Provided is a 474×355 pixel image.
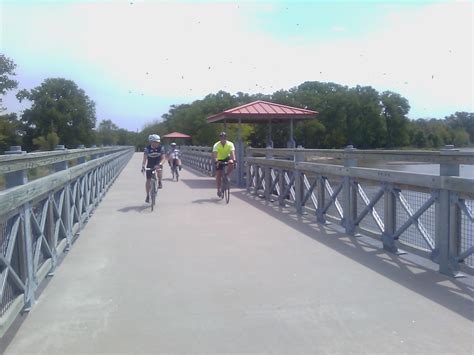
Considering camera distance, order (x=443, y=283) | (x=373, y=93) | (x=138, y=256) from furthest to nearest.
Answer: (x=373, y=93)
(x=138, y=256)
(x=443, y=283)

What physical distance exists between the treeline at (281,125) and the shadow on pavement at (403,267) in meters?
2.52

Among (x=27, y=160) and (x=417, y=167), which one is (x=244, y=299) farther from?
(x=417, y=167)

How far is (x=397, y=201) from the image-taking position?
22.1ft

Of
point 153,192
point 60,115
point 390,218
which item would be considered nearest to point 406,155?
point 390,218

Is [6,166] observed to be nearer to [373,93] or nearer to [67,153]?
[67,153]

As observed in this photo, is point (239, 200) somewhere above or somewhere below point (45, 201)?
below

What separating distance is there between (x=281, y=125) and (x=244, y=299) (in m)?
18.7

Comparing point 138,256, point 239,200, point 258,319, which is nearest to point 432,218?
point 258,319

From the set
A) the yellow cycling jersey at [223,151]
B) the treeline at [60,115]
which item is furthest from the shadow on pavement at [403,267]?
the treeline at [60,115]

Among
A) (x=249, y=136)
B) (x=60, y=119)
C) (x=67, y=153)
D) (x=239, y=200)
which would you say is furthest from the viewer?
(x=60, y=119)

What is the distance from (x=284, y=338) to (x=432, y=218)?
2750 millimetres

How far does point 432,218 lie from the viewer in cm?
600

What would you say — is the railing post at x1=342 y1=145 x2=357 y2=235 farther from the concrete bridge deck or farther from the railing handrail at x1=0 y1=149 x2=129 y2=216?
the railing handrail at x1=0 y1=149 x2=129 y2=216

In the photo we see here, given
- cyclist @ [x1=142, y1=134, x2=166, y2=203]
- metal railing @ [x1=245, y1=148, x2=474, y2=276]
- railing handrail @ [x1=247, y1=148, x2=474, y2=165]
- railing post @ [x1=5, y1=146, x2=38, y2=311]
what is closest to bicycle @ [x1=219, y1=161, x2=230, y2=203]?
cyclist @ [x1=142, y1=134, x2=166, y2=203]
